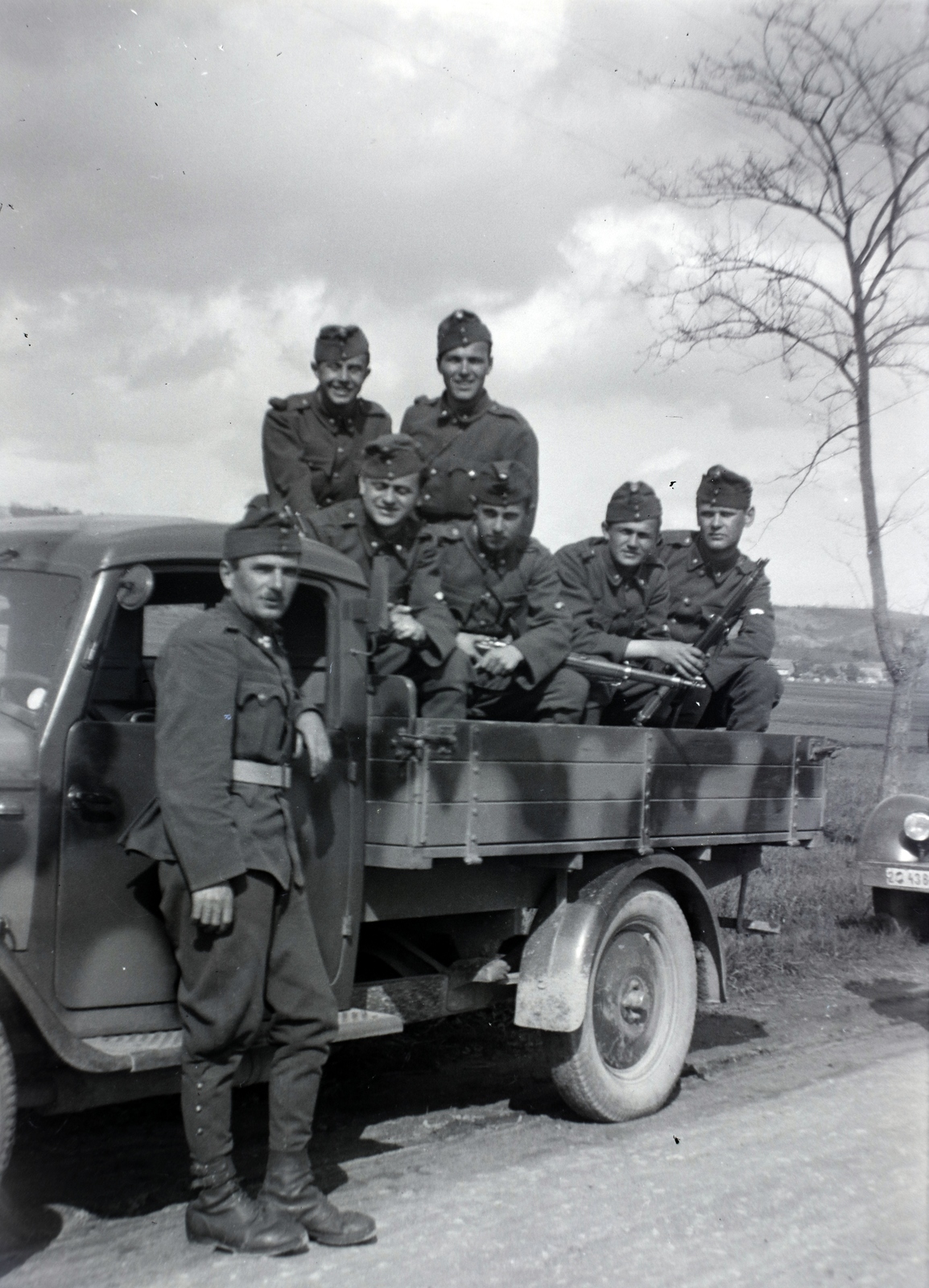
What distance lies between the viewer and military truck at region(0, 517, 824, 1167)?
11.9ft

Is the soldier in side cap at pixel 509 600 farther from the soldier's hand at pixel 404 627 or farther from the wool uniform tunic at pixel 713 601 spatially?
the wool uniform tunic at pixel 713 601

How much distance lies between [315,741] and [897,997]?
198 inches

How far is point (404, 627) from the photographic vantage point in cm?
470

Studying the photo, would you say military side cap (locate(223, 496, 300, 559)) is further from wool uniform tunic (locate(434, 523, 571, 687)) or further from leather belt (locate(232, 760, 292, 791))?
wool uniform tunic (locate(434, 523, 571, 687))

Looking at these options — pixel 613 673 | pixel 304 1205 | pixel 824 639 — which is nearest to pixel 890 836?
pixel 613 673

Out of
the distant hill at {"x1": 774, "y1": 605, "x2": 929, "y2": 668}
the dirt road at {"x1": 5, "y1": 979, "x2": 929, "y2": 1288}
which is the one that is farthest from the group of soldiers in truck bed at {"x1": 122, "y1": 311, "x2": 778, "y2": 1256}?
the distant hill at {"x1": 774, "y1": 605, "x2": 929, "y2": 668}

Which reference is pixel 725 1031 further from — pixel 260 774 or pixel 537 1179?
pixel 260 774

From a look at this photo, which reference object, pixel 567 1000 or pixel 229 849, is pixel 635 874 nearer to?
pixel 567 1000

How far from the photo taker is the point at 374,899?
4555mm

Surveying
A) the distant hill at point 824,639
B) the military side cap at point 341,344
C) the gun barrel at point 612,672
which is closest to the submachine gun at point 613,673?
the gun barrel at point 612,672

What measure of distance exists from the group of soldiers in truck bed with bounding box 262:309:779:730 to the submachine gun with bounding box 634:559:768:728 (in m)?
0.05

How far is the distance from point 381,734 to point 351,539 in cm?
99

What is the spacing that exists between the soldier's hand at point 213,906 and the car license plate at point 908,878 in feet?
20.1

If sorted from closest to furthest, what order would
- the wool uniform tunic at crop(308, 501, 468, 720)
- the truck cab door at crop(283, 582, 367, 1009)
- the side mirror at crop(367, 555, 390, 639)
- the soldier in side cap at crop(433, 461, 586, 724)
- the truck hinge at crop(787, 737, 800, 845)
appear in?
1. the truck cab door at crop(283, 582, 367, 1009)
2. the side mirror at crop(367, 555, 390, 639)
3. the wool uniform tunic at crop(308, 501, 468, 720)
4. the soldier in side cap at crop(433, 461, 586, 724)
5. the truck hinge at crop(787, 737, 800, 845)
